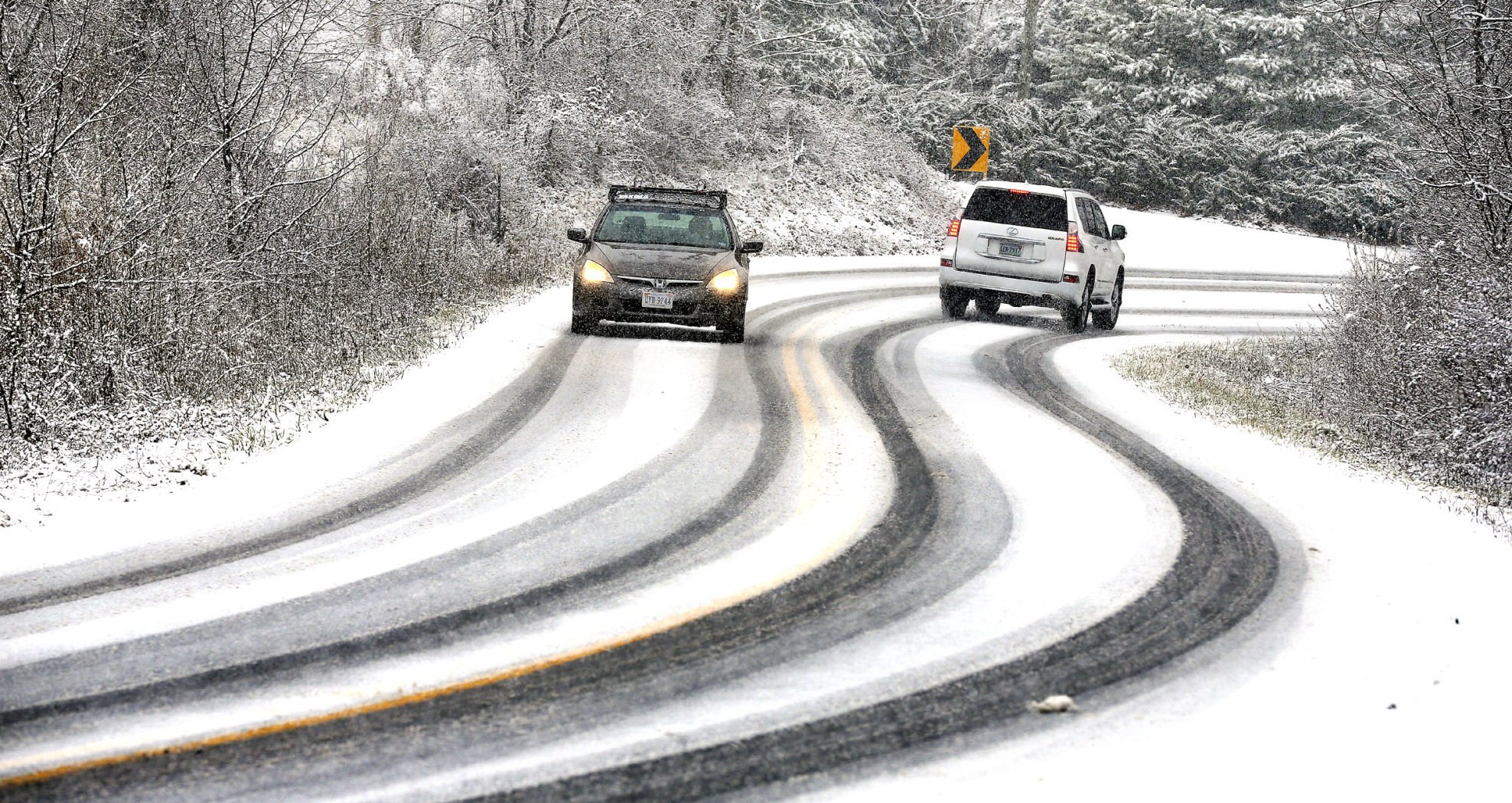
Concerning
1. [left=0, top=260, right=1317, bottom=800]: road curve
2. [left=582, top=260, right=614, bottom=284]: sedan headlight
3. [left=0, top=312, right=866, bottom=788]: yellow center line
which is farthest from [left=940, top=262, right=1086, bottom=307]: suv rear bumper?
[left=0, top=312, right=866, bottom=788]: yellow center line

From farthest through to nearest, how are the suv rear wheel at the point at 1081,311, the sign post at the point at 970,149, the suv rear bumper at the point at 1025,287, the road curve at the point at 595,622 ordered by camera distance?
the sign post at the point at 970,149 → the suv rear wheel at the point at 1081,311 → the suv rear bumper at the point at 1025,287 → the road curve at the point at 595,622

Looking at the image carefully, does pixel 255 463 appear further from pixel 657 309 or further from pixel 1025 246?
pixel 1025 246

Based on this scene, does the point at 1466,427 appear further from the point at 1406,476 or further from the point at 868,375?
the point at 868,375

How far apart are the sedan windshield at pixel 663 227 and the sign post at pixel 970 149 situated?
11.7 m

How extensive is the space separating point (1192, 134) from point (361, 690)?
1672 inches

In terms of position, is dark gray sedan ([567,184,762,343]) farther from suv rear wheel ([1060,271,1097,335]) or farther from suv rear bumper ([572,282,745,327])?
suv rear wheel ([1060,271,1097,335])

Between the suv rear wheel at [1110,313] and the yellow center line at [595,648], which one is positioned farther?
the suv rear wheel at [1110,313]

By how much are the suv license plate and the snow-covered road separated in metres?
4.11

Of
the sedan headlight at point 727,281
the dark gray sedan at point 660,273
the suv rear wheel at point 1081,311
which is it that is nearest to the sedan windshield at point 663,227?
the dark gray sedan at point 660,273

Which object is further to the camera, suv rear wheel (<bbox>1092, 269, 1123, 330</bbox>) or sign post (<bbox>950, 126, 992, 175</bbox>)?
sign post (<bbox>950, 126, 992, 175</bbox>)

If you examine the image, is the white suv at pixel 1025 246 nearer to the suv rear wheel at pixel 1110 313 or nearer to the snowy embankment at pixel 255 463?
the suv rear wheel at pixel 1110 313

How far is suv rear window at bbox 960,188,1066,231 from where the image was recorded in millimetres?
18719

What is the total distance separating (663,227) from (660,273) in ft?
3.27

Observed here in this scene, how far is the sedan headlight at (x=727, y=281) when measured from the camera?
49.8 feet
